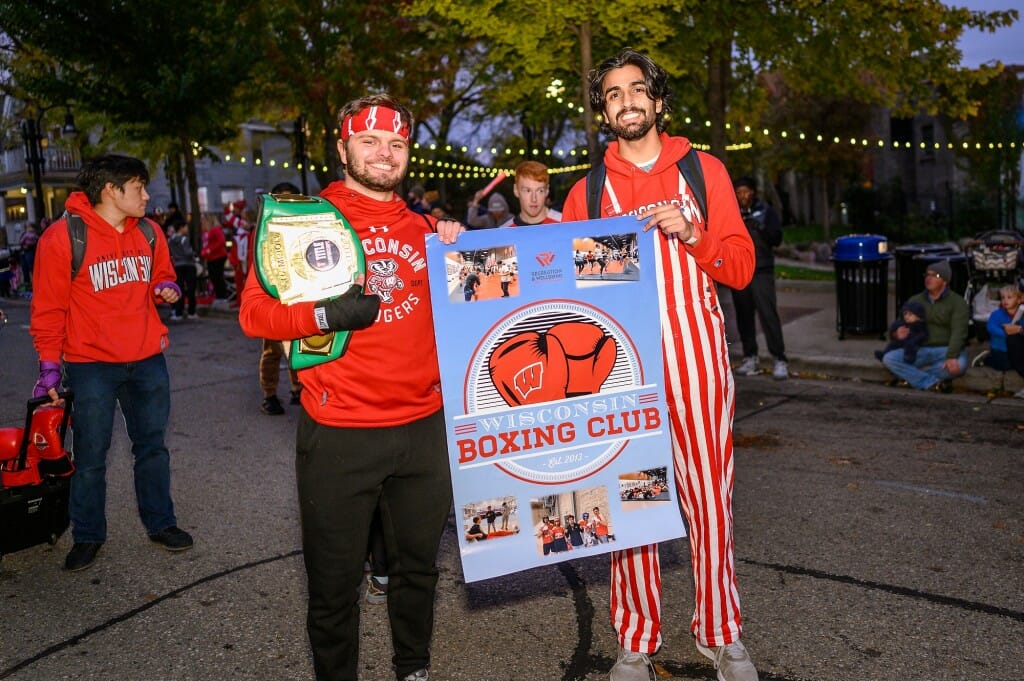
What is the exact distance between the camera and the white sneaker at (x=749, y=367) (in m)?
9.85

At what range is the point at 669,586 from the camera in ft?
14.3

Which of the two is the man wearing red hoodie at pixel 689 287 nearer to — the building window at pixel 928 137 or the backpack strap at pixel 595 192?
the backpack strap at pixel 595 192

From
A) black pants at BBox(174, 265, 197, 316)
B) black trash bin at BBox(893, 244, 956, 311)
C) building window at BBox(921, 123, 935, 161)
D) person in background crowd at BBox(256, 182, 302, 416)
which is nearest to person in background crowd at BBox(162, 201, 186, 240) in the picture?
black pants at BBox(174, 265, 197, 316)

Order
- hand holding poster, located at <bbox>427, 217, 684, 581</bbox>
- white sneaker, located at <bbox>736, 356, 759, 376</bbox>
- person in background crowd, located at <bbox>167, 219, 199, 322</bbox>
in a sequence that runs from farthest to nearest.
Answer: person in background crowd, located at <bbox>167, 219, 199, 322</bbox> < white sneaker, located at <bbox>736, 356, 759, 376</bbox> < hand holding poster, located at <bbox>427, 217, 684, 581</bbox>

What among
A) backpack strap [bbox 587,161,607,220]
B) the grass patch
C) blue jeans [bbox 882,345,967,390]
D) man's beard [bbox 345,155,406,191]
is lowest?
blue jeans [bbox 882,345,967,390]

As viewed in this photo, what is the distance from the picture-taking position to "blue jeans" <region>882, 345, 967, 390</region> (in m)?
8.52

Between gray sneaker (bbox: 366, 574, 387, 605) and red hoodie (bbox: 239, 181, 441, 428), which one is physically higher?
red hoodie (bbox: 239, 181, 441, 428)

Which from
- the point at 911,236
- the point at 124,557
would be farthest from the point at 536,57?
the point at 911,236

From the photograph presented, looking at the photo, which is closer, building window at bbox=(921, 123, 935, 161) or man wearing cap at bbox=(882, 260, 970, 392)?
man wearing cap at bbox=(882, 260, 970, 392)

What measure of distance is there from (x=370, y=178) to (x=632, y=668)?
1.90 metres

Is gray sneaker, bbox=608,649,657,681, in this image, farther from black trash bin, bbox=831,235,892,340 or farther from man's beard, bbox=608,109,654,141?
black trash bin, bbox=831,235,892,340

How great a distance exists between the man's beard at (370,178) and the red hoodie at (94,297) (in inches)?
93.9

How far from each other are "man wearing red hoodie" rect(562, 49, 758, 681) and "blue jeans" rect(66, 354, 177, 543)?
2752 mm

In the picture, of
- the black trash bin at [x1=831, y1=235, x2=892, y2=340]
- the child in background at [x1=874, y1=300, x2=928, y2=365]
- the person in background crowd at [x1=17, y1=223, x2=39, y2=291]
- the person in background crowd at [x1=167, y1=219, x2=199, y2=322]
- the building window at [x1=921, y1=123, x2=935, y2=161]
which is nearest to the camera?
the child in background at [x1=874, y1=300, x2=928, y2=365]
